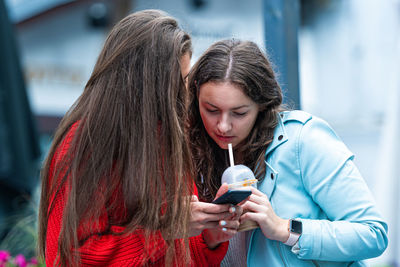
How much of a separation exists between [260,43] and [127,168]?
3692 mm

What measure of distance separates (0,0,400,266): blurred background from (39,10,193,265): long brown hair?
2491mm

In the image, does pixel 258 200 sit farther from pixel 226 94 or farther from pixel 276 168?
pixel 226 94

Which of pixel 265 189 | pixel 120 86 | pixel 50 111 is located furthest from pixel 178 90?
pixel 50 111

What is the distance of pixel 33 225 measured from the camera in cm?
397

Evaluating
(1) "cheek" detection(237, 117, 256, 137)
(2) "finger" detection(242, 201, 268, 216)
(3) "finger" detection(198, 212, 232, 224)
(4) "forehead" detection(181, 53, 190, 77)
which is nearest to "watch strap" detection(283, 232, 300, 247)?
(2) "finger" detection(242, 201, 268, 216)

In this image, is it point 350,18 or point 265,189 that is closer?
point 265,189

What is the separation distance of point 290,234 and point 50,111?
19.8 feet

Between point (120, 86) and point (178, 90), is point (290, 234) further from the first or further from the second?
point (120, 86)

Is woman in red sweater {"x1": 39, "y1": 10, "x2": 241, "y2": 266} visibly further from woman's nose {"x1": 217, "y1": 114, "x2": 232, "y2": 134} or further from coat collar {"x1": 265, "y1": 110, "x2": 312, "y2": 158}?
coat collar {"x1": 265, "y1": 110, "x2": 312, "y2": 158}

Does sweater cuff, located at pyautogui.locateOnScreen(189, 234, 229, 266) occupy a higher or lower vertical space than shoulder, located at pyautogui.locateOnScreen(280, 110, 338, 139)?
lower

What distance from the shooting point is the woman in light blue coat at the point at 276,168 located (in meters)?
1.72

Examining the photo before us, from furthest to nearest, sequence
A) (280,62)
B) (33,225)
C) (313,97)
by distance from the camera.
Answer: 1. (313,97)
2. (33,225)
3. (280,62)

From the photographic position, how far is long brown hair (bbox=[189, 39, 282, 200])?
190 centimetres

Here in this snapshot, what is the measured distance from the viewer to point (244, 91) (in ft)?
6.17
